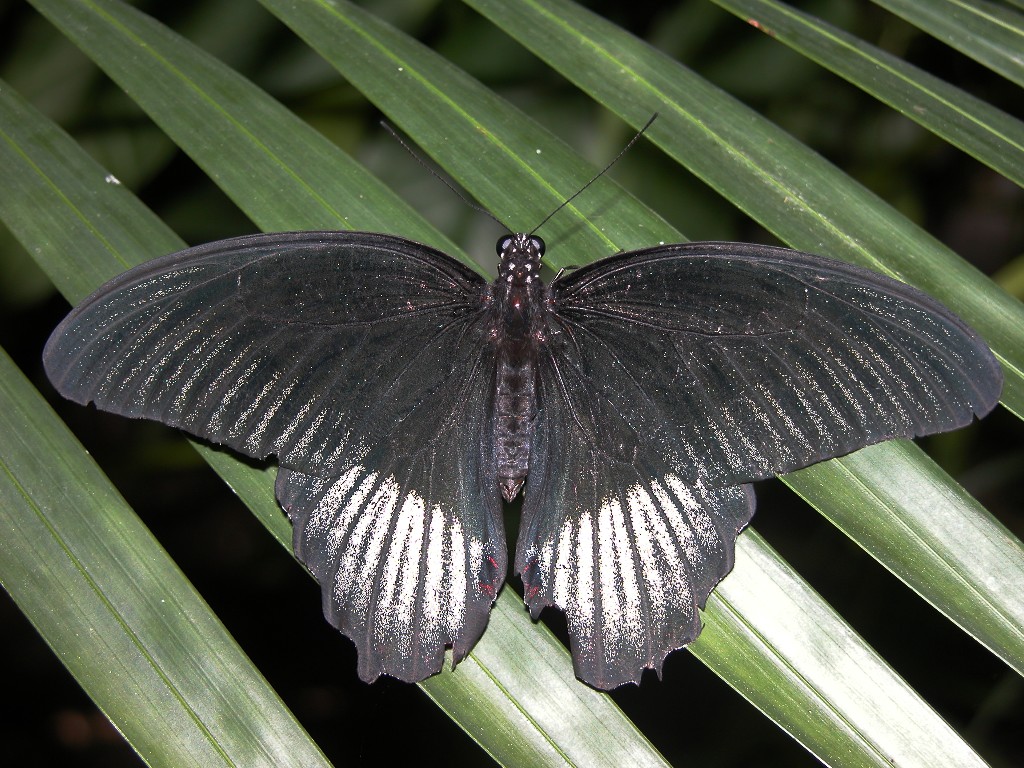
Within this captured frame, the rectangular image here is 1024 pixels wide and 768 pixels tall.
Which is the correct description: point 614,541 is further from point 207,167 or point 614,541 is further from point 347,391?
point 207,167

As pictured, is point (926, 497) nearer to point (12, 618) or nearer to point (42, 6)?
point (42, 6)

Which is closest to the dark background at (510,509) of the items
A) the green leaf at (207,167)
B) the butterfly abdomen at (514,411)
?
the green leaf at (207,167)

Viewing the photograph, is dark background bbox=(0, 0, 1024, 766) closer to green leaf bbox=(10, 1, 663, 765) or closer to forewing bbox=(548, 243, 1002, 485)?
green leaf bbox=(10, 1, 663, 765)

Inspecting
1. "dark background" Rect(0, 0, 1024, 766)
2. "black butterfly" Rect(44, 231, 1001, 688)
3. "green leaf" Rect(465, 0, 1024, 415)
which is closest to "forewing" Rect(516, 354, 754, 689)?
"black butterfly" Rect(44, 231, 1001, 688)

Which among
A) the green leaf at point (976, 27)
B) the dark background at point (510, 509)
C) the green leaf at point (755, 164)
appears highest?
the green leaf at point (976, 27)

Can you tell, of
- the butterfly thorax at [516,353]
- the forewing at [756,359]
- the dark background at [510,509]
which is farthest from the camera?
the dark background at [510,509]

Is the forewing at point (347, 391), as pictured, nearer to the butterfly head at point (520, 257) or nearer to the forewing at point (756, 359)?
the butterfly head at point (520, 257)
